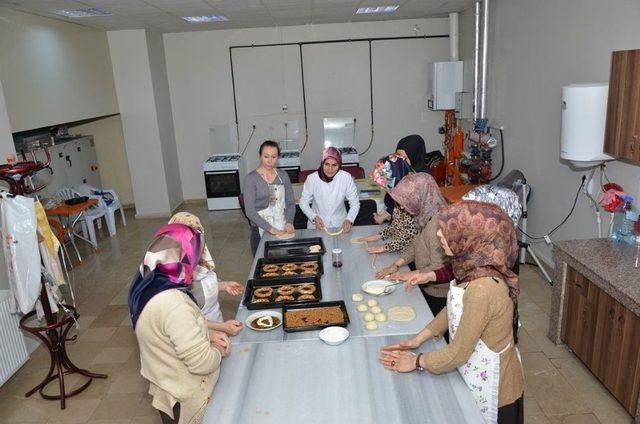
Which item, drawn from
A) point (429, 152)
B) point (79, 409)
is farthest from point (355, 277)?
point (429, 152)

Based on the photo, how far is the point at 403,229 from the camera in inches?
128

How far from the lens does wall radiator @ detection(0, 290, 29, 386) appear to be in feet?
11.0

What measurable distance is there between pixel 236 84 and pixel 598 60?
5.81 meters

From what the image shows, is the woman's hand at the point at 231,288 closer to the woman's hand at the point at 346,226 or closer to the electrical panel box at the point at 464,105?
the woman's hand at the point at 346,226

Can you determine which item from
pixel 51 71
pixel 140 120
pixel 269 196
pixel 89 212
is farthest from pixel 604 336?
pixel 140 120

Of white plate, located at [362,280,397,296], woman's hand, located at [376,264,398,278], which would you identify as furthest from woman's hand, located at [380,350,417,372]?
woman's hand, located at [376,264,398,278]

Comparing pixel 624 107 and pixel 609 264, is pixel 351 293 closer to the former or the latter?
pixel 609 264

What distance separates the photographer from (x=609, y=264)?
3043mm

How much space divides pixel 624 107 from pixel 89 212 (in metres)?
6.24

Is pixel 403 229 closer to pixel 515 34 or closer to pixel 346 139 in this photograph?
pixel 515 34

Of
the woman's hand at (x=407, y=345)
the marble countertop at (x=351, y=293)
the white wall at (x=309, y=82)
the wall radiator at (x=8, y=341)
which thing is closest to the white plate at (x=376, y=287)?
the marble countertop at (x=351, y=293)

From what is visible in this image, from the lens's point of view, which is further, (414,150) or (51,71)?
(51,71)

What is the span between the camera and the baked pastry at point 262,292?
8.94ft

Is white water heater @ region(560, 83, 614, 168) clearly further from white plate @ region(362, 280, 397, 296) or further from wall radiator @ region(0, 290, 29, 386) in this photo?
wall radiator @ region(0, 290, 29, 386)
